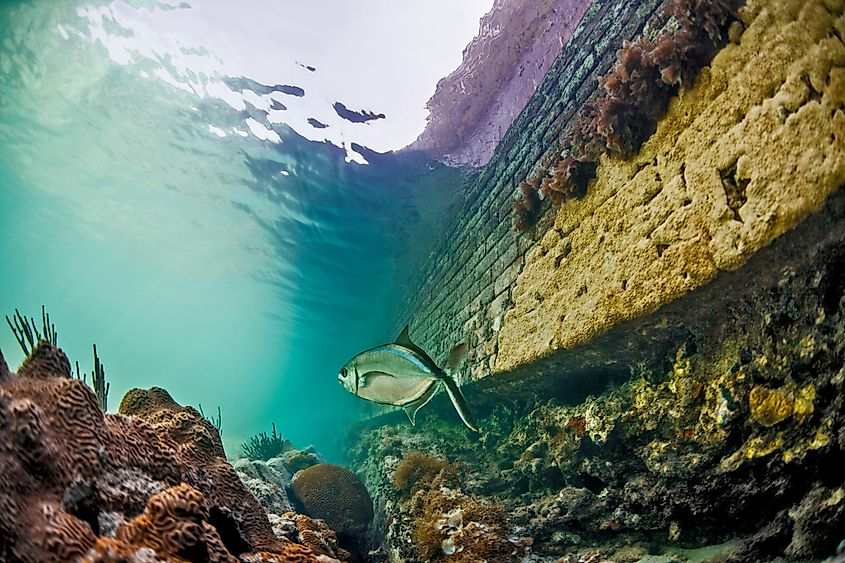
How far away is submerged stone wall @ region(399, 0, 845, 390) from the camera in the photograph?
2285mm

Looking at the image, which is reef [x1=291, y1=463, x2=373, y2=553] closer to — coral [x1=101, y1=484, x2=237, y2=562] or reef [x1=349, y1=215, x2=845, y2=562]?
reef [x1=349, y1=215, x2=845, y2=562]

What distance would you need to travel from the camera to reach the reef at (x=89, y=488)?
137 cm

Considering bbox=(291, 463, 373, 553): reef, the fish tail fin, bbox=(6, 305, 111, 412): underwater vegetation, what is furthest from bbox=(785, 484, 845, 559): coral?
bbox=(6, 305, 111, 412): underwater vegetation

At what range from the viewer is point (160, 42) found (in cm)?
1079

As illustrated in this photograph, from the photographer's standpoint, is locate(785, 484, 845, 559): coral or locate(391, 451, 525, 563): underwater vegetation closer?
locate(785, 484, 845, 559): coral

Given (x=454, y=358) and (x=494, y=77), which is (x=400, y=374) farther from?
(x=494, y=77)

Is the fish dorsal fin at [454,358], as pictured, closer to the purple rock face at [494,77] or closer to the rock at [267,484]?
the rock at [267,484]

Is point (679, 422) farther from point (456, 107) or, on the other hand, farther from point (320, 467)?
point (456, 107)

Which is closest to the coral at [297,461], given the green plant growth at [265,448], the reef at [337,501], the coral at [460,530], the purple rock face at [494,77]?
the reef at [337,501]

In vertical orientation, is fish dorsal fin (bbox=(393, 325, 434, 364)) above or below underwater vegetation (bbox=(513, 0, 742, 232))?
below

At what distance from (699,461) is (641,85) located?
10.1 feet

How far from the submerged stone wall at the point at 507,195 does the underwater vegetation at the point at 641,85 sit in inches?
29.5

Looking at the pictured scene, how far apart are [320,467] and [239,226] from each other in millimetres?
15486

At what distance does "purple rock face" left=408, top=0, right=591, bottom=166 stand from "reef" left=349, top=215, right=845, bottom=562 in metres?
6.74
